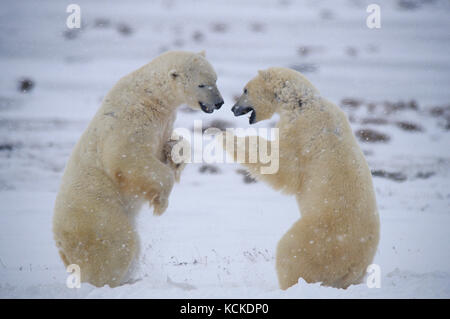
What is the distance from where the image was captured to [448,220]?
19.7ft

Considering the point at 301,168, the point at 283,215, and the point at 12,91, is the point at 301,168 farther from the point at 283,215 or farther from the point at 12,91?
the point at 12,91

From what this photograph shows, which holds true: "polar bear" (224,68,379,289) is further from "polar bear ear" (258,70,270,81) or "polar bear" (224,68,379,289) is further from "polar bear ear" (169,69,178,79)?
"polar bear ear" (169,69,178,79)

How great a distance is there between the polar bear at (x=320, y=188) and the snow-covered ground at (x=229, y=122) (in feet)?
0.71

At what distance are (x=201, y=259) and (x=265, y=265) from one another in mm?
625

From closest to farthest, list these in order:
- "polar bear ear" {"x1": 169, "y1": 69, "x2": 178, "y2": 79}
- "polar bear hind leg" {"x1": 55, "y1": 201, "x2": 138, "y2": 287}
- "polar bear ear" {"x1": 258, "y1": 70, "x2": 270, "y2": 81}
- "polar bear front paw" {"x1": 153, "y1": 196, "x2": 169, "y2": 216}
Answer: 1. "polar bear hind leg" {"x1": 55, "y1": 201, "x2": 138, "y2": 287}
2. "polar bear front paw" {"x1": 153, "y1": 196, "x2": 169, "y2": 216}
3. "polar bear ear" {"x1": 169, "y1": 69, "x2": 178, "y2": 79}
4. "polar bear ear" {"x1": 258, "y1": 70, "x2": 270, "y2": 81}

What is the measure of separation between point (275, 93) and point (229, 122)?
6192 millimetres

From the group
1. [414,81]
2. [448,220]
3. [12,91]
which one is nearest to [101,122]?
[448,220]

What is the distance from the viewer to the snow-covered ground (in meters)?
3.95

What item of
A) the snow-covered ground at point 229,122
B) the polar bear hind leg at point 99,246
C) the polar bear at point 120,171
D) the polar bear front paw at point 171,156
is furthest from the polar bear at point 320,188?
the polar bear hind leg at point 99,246

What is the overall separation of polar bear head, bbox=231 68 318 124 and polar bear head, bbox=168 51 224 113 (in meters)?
0.50

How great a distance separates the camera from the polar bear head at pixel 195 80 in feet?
11.5

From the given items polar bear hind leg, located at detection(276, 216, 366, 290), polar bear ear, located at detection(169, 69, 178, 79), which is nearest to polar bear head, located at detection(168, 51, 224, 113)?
polar bear ear, located at detection(169, 69, 178, 79)

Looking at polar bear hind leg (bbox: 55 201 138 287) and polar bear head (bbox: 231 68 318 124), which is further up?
polar bear head (bbox: 231 68 318 124)

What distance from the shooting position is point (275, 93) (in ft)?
12.7
